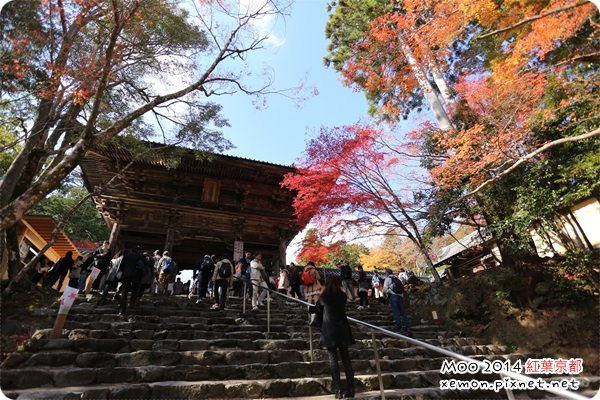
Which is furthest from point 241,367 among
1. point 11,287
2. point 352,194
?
point 352,194

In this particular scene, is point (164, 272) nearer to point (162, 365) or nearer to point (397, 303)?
point (162, 365)

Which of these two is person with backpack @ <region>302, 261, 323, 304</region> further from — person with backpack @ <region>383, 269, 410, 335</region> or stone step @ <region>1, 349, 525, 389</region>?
stone step @ <region>1, 349, 525, 389</region>

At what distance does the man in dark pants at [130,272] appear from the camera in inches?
247

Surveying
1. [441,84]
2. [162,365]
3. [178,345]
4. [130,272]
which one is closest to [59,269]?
[130,272]

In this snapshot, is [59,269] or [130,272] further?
[59,269]

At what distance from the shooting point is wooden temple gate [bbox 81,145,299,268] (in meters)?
12.7

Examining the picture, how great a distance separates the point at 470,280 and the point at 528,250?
6.76 feet

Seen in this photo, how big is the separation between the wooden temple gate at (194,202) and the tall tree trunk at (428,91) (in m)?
6.94

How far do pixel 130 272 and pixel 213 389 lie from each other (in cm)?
385

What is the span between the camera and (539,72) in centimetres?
888

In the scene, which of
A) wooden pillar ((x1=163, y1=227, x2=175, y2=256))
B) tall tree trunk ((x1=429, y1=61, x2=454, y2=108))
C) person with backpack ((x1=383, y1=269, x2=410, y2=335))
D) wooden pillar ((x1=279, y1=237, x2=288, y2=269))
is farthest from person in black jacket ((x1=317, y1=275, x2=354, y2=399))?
tall tree trunk ((x1=429, y1=61, x2=454, y2=108))

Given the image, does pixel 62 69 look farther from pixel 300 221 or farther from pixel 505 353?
pixel 505 353

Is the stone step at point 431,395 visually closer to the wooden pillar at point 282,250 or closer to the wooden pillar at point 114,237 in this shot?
the wooden pillar at point 282,250

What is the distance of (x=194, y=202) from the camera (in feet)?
44.4
